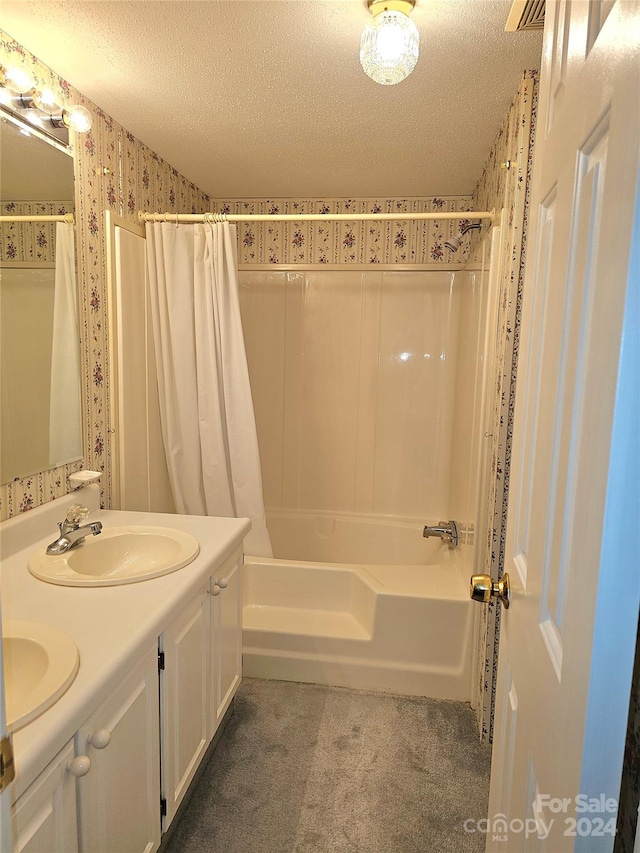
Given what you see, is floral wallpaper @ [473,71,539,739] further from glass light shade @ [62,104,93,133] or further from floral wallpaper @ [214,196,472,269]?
glass light shade @ [62,104,93,133]

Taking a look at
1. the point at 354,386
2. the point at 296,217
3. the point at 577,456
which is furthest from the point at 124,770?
the point at 354,386

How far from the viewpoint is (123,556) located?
5.77ft

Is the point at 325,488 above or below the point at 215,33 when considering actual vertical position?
below

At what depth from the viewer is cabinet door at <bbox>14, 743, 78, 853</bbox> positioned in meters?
0.83

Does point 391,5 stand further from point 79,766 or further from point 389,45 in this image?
point 79,766

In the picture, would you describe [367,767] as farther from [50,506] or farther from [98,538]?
[50,506]

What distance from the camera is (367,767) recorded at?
1.89 metres

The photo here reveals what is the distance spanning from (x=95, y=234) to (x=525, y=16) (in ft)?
4.99

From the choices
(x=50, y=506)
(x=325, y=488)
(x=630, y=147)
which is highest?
(x=630, y=147)

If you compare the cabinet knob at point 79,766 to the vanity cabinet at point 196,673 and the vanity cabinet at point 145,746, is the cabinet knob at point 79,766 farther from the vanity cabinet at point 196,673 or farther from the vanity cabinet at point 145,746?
the vanity cabinet at point 196,673

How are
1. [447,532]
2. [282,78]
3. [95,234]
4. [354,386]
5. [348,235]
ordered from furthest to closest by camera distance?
[354,386], [348,235], [447,532], [95,234], [282,78]

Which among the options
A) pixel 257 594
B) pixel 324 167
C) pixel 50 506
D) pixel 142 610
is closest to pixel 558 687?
pixel 142 610

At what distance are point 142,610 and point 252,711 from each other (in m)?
1.18

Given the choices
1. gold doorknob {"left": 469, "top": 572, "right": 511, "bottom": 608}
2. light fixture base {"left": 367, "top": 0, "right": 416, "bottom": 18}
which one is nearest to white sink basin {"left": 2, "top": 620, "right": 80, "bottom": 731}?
gold doorknob {"left": 469, "top": 572, "right": 511, "bottom": 608}
